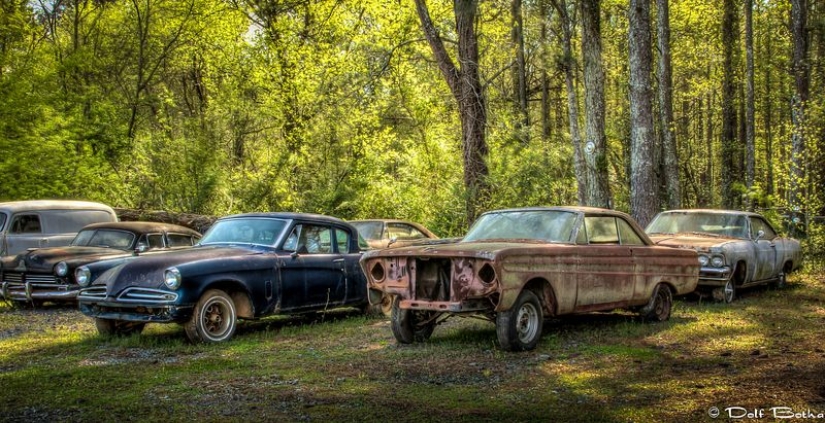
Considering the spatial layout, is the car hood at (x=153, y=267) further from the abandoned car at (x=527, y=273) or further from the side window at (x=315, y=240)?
the abandoned car at (x=527, y=273)

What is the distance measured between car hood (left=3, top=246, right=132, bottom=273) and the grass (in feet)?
7.09

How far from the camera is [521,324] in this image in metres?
9.02

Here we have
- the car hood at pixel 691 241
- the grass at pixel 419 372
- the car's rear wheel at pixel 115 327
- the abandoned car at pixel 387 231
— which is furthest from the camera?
the abandoned car at pixel 387 231

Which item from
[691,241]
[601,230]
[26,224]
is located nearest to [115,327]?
[601,230]

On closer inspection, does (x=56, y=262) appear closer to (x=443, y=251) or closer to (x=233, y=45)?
(x=443, y=251)

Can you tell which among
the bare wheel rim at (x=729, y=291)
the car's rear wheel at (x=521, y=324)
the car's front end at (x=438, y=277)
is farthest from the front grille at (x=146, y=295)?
the bare wheel rim at (x=729, y=291)

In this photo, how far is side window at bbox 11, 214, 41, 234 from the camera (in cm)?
1586

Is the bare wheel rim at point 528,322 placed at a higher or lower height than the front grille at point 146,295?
lower

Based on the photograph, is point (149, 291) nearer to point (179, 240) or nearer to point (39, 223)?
point (179, 240)

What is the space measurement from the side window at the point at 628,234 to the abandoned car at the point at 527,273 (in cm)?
2

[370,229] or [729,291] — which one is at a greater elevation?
[370,229]

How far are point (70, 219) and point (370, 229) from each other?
249 inches

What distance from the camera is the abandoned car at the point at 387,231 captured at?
57.6ft

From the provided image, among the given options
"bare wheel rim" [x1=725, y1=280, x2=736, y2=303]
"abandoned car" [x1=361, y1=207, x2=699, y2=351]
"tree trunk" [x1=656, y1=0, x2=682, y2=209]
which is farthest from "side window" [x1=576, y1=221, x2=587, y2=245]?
"tree trunk" [x1=656, y1=0, x2=682, y2=209]
